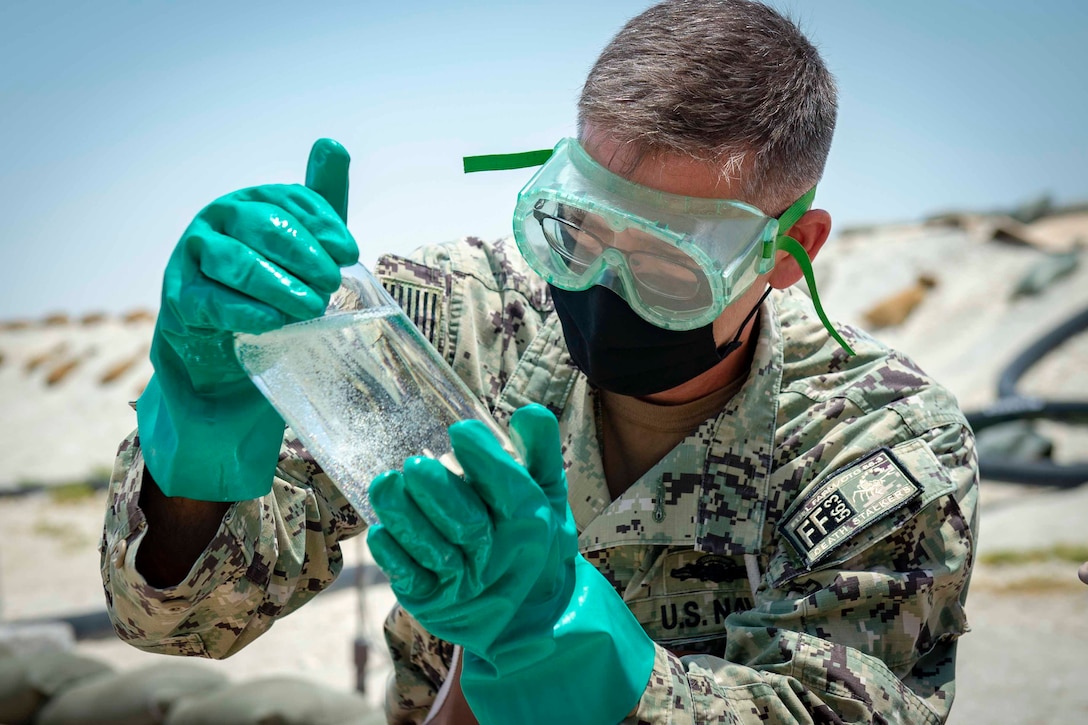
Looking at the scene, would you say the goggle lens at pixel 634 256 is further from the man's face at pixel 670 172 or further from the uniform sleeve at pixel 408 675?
the uniform sleeve at pixel 408 675

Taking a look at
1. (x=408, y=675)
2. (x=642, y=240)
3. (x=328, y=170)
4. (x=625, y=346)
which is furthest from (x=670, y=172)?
(x=408, y=675)

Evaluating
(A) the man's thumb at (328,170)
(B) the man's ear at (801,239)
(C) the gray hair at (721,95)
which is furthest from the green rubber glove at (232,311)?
(B) the man's ear at (801,239)

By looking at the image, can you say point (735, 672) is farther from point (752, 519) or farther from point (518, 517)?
point (518, 517)

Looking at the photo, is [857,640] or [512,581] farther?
[857,640]

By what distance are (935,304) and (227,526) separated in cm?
1293

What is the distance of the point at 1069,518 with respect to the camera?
6.71 metres

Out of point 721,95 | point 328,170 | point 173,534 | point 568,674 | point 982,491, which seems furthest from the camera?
point 982,491

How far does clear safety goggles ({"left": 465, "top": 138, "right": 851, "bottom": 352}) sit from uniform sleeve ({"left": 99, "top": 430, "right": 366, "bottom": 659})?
2.23 feet

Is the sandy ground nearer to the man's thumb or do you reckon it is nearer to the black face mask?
the black face mask

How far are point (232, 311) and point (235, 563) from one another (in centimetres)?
63

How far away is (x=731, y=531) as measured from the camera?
Result: 7.11 ft

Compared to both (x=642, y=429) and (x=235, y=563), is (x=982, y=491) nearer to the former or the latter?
(x=642, y=429)

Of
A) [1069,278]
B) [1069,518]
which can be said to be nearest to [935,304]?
[1069,278]

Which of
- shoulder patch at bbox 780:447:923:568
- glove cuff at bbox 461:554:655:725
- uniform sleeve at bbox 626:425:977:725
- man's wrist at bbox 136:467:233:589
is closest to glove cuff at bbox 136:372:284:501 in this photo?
man's wrist at bbox 136:467:233:589
